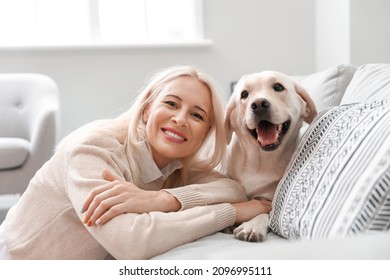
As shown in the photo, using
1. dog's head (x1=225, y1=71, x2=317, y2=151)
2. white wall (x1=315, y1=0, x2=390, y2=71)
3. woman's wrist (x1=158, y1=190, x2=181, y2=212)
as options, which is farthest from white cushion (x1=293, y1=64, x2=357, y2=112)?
white wall (x1=315, y1=0, x2=390, y2=71)

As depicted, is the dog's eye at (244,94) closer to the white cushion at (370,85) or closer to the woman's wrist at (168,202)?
the white cushion at (370,85)

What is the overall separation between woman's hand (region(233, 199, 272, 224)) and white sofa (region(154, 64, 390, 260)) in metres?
0.08

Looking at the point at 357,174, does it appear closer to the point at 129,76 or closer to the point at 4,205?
the point at 4,205

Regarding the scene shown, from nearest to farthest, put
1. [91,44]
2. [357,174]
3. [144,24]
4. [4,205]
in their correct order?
[357,174] < [4,205] < [91,44] < [144,24]

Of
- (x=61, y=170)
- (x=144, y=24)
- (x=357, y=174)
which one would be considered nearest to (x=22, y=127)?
(x=144, y=24)

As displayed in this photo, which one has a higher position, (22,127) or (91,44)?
(91,44)

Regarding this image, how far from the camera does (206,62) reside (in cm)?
419

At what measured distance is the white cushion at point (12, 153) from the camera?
2795 millimetres

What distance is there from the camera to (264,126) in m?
1.53

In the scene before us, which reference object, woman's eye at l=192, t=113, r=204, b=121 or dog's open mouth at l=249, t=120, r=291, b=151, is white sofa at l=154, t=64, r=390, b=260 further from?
woman's eye at l=192, t=113, r=204, b=121

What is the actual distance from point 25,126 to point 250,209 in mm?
2483

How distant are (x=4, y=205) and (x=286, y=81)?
2434 mm

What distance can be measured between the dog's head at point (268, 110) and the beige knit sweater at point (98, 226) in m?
0.18

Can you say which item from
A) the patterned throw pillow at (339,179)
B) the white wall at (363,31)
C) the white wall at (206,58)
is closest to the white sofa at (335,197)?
the patterned throw pillow at (339,179)
